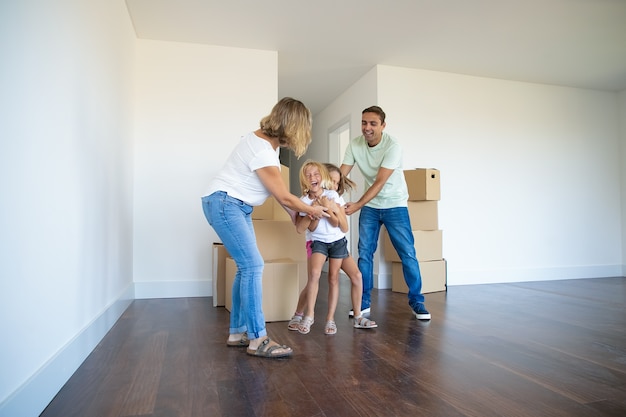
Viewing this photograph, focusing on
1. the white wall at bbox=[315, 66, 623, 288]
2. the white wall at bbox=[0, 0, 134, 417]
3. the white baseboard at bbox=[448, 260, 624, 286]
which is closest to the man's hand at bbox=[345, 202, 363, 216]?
the white wall at bbox=[0, 0, 134, 417]

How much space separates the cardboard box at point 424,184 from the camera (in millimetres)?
4039

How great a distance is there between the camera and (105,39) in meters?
2.42

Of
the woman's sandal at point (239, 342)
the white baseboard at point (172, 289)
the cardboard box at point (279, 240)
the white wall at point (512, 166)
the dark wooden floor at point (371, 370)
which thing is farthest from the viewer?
the white wall at point (512, 166)

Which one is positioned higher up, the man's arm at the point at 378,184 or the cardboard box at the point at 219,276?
the man's arm at the point at 378,184

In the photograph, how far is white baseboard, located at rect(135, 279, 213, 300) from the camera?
3.64m

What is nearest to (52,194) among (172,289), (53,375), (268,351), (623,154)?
(53,375)

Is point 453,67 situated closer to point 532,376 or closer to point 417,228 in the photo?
point 417,228

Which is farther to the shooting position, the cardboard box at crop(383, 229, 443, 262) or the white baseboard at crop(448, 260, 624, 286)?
the white baseboard at crop(448, 260, 624, 286)

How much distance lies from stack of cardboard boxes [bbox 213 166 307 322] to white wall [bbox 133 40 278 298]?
1.82 ft

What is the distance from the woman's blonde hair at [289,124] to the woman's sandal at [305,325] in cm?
97

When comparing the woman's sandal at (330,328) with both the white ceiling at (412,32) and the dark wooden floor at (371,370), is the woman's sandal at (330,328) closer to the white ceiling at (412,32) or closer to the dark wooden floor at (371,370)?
the dark wooden floor at (371,370)

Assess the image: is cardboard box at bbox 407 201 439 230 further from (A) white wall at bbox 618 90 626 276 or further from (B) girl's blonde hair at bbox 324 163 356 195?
(A) white wall at bbox 618 90 626 276

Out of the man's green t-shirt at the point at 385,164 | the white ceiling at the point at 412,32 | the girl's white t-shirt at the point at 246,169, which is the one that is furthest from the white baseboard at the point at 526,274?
the girl's white t-shirt at the point at 246,169

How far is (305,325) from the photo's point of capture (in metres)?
2.38
